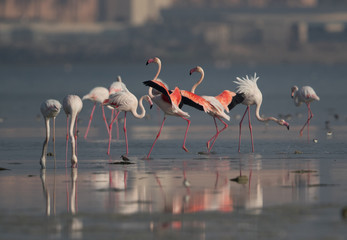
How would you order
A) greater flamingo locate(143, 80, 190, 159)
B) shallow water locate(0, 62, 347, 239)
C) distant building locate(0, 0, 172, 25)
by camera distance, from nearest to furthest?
shallow water locate(0, 62, 347, 239) → greater flamingo locate(143, 80, 190, 159) → distant building locate(0, 0, 172, 25)

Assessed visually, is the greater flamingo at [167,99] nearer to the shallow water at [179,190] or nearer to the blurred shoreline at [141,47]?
the shallow water at [179,190]

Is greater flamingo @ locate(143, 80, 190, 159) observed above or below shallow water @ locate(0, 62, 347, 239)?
above

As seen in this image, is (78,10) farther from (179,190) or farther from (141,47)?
(179,190)

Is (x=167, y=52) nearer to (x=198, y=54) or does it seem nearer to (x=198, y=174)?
(x=198, y=54)

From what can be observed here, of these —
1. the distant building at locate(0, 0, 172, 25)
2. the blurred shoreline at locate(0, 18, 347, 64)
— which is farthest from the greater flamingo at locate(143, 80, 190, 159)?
the distant building at locate(0, 0, 172, 25)

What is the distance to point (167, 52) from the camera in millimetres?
118562

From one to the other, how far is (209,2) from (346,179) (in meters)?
135

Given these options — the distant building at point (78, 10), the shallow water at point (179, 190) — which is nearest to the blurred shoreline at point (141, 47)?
the distant building at point (78, 10)

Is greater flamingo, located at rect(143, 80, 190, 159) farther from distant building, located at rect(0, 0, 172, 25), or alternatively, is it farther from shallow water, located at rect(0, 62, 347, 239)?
distant building, located at rect(0, 0, 172, 25)

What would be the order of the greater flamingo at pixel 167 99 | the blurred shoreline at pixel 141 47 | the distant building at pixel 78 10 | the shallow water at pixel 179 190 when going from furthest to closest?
the distant building at pixel 78 10 → the blurred shoreline at pixel 141 47 → the greater flamingo at pixel 167 99 → the shallow water at pixel 179 190

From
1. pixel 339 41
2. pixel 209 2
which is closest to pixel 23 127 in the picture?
pixel 339 41

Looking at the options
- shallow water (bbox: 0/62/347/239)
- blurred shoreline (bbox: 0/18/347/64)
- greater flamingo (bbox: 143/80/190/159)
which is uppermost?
blurred shoreline (bbox: 0/18/347/64)

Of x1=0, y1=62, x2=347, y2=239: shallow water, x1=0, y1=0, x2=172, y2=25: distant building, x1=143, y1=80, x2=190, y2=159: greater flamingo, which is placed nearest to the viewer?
x1=0, y1=62, x2=347, y2=239: shallow water

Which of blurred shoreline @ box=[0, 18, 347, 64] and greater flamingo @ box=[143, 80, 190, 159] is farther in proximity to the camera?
blurred shoreline @ box=[0, 18, 347, 64]
